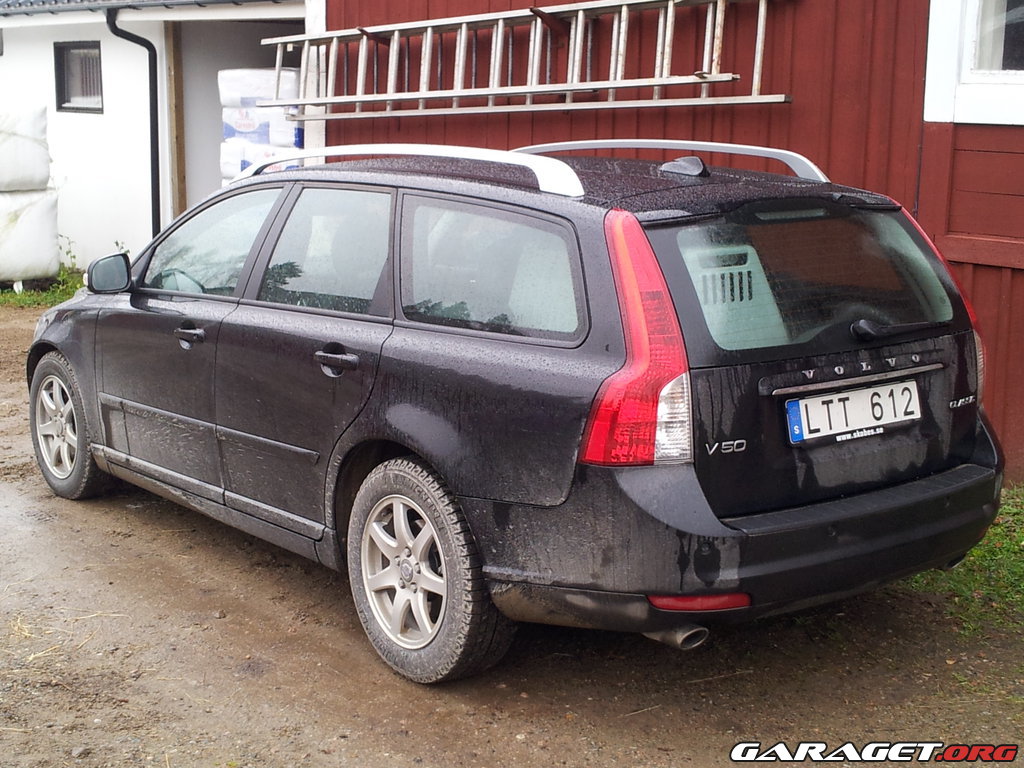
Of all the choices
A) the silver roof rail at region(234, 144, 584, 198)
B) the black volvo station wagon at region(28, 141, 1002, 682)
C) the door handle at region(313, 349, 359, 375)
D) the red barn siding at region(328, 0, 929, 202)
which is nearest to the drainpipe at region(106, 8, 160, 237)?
the red barn siding at region(328, 0, 929, 202)

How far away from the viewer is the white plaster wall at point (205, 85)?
13797 millimetres

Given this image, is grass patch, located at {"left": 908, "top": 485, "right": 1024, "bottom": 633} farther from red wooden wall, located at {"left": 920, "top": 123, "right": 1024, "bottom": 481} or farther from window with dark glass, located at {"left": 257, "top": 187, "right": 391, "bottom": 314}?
window with dark glass, located at {"left": 257, "top": 187, "right": 391, "bottom": 314}

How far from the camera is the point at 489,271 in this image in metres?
3.82

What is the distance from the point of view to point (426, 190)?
414 centimetres

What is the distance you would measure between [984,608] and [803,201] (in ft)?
5.99

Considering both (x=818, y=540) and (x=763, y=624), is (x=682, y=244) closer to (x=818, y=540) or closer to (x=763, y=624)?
(x=818, y=540)

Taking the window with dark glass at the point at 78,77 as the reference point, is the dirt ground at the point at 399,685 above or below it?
below

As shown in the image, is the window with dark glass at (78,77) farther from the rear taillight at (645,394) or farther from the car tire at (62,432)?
the rear taillight at (645,394)

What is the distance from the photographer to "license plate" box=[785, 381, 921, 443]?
3.47m

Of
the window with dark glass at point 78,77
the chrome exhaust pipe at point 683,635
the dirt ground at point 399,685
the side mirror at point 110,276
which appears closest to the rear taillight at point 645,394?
the chrome exhaust pipe at point 683,635

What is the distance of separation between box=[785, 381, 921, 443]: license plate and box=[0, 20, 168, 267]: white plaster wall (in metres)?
11.3

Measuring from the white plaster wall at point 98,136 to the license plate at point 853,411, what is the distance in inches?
445

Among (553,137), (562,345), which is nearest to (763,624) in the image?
(562,345)

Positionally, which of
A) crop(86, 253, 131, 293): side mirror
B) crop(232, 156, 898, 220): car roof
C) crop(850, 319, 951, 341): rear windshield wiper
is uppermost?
crop(232, 156, 898, 220): car roof
